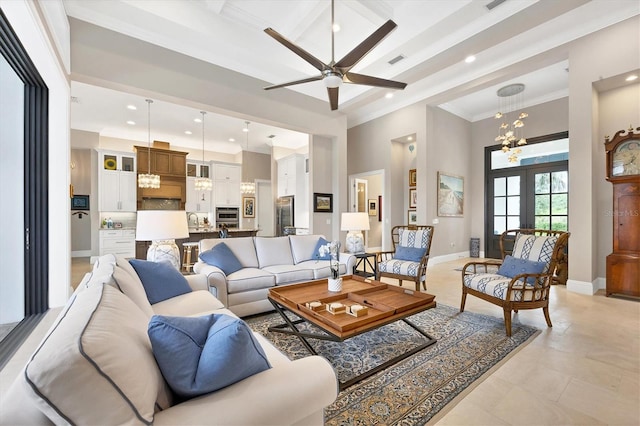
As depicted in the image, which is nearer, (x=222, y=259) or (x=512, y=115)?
(x=222, y=259)

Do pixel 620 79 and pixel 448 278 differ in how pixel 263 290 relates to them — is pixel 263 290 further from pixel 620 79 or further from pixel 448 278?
pixel 620 79

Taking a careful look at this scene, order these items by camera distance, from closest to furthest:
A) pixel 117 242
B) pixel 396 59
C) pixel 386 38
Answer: pixel 386 38 < pixel 396 59 < pixel 117 242

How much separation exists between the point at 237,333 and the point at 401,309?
1.53 meters

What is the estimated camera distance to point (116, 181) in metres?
7.14

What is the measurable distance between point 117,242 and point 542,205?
1021 centimetres

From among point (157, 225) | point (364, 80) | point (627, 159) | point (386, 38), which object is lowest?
point (157, 225)

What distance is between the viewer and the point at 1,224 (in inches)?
104

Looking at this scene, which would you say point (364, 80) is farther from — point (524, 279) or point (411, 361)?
point (411, 361)

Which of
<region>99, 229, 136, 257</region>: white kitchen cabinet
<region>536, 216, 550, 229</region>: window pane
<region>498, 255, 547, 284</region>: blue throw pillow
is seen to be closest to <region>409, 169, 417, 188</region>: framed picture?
<region>536, 216, 550, 229</region>: window pane

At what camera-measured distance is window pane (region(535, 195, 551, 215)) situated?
19.9 ft

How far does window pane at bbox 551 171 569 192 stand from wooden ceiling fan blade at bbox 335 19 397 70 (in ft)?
18.7

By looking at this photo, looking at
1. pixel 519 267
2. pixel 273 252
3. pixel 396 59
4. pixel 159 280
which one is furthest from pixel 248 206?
pixel 519 267

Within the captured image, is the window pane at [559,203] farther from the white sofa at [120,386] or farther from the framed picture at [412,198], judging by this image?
the white sofa at [120,386]

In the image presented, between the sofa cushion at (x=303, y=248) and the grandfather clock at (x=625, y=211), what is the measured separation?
13.6 ft
